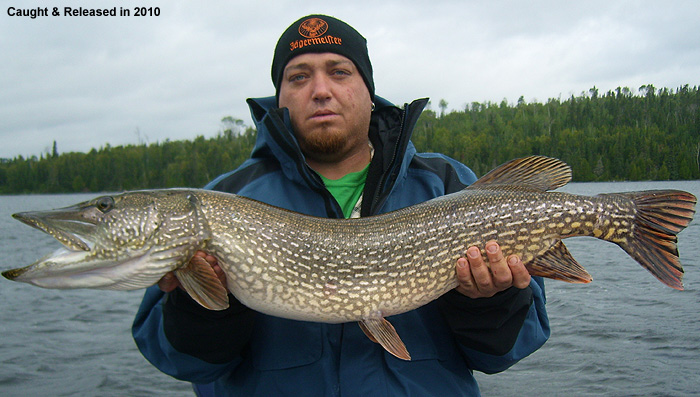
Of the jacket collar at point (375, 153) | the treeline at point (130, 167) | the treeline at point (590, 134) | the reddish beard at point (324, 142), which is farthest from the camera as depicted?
the treeline at point (130, 167)

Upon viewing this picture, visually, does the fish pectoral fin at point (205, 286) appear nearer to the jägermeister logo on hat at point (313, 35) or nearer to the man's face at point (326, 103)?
the man's face at point (326, 103)

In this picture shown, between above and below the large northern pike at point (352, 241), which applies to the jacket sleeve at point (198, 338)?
below

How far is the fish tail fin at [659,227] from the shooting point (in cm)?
267

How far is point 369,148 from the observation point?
3529 mm

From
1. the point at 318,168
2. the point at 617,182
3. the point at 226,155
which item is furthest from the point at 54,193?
the point at 318,168

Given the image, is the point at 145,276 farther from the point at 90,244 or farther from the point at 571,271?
the point at 571,271

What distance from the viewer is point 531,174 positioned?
9.55 feet

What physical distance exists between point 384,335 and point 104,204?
1528 mm

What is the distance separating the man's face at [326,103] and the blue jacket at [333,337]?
0.73ft

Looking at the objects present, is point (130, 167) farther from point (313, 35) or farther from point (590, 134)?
point (313, 35)

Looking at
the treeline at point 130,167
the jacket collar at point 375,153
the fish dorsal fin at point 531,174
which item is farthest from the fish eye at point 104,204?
the treeline at point 130,167

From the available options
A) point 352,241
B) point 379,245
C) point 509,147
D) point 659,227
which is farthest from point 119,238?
point 509,147

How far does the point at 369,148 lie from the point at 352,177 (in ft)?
1.02

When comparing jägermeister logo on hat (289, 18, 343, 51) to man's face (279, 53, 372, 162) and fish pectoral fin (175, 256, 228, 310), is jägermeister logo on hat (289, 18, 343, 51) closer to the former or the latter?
man's face (279, 53, 372, 162)
